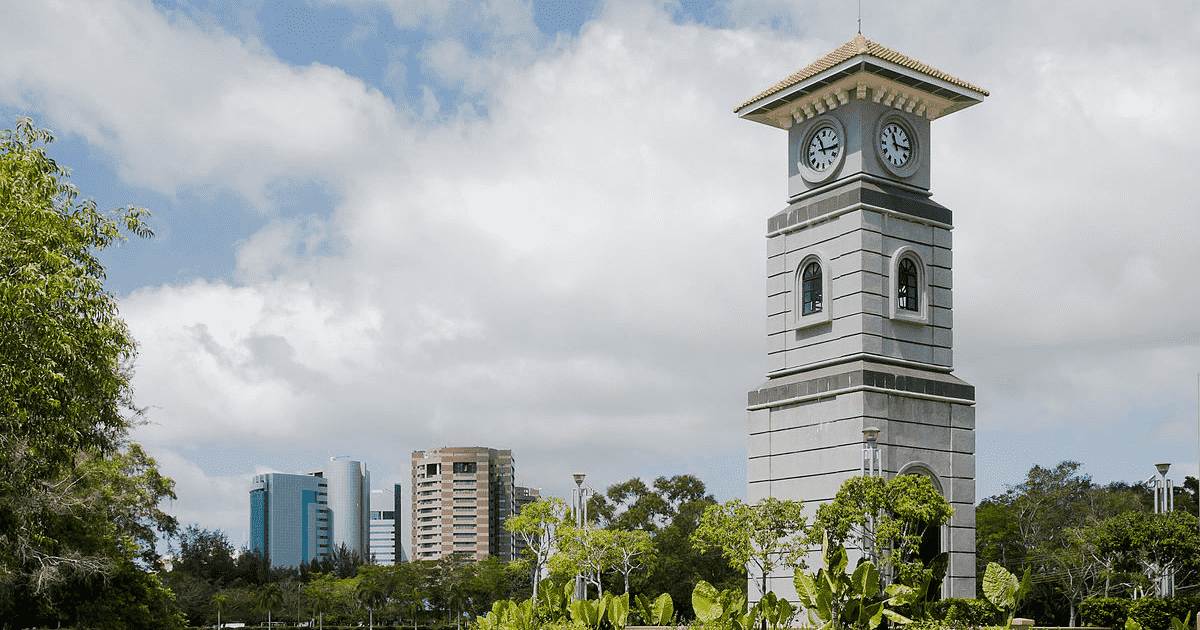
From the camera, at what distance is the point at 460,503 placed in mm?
137000

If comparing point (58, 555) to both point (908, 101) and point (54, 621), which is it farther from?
point (908, 101)

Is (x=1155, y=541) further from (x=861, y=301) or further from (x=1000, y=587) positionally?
(x=1000, y=587)

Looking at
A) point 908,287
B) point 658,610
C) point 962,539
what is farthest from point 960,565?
point 658,610

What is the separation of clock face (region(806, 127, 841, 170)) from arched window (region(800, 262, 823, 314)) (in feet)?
8.97

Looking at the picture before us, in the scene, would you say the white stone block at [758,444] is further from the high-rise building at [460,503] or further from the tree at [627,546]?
the high-rise building at [460,503]

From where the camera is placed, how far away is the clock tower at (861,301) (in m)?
30.5

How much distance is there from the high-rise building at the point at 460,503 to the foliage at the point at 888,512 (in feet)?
363

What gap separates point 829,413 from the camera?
101 ft

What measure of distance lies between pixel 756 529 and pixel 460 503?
11147 centimetres

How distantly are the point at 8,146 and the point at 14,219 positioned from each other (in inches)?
76.5

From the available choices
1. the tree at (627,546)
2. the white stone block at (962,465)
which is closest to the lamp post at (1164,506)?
the white stone block at (962,465)

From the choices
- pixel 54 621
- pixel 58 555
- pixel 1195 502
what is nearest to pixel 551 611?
pixel 58 555

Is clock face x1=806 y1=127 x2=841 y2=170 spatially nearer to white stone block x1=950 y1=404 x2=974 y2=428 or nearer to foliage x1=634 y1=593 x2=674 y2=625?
white stone block x1=950 y1=404 x2=974 y2=428

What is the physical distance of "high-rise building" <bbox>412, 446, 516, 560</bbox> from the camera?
13612cm
